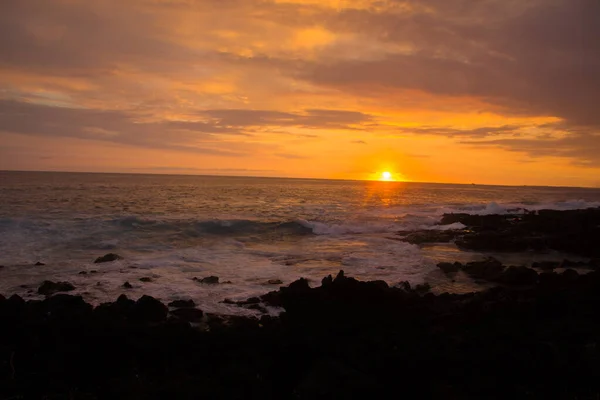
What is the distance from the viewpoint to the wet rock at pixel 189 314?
424 inches

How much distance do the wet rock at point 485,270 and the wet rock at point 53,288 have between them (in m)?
14.1

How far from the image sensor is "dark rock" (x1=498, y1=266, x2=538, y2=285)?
14383mm

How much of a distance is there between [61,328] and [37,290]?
5.44 m

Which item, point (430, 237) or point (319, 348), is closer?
point (319, 348)

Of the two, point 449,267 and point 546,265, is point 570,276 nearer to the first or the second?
A: point 546,265

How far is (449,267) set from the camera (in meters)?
17.2

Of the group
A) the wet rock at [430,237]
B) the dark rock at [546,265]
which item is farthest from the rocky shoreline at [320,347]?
the wet rock at [430,237]

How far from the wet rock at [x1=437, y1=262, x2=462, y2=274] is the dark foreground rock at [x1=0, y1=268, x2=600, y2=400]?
519cm

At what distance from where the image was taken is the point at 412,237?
27.0 m

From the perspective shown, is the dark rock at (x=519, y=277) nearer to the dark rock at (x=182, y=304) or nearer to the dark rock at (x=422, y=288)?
the dark rock at (x=422, y=288)

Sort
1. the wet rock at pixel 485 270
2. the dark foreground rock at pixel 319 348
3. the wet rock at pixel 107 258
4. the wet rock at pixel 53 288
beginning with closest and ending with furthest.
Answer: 1. the dark foreground rock at pixel 319 348
2. the wet rock at pixel 53 288
3. the wet rock at pixel 485 270
4. the wet rock at pixel 107 258

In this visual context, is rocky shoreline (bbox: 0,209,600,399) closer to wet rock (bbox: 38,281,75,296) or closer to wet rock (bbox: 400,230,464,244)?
wet rock (bbox: 38,281,75,296)

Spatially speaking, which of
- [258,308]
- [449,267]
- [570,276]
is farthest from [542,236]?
[258,308]

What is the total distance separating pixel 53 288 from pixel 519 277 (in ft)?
50.0
